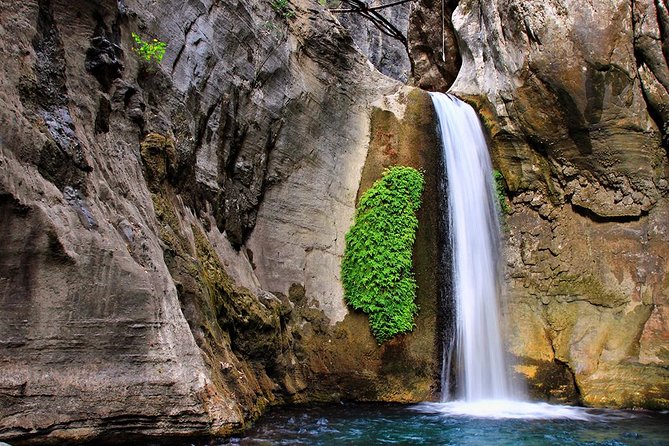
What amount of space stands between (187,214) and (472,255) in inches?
241

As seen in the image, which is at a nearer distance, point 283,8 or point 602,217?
point 602,217

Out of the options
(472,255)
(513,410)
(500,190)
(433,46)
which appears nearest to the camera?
(513,410)

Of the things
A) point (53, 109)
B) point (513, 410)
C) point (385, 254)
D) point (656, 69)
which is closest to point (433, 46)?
point (656, 69)

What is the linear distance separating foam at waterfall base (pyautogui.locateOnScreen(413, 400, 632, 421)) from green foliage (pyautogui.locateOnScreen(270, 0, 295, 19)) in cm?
852

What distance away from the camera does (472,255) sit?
11914 millimetres

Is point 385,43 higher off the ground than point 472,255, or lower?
higher

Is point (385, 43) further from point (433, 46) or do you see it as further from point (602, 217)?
point (602, 217)

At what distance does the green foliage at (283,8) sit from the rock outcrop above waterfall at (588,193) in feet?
16.1

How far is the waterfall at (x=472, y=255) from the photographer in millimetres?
10773

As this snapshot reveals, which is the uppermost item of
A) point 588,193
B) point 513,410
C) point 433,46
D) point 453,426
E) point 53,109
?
point 433,46

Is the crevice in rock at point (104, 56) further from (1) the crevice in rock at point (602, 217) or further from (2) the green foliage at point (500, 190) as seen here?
(1) the crevice in rock at point (602, 217)

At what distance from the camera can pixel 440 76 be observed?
17938 millimetres

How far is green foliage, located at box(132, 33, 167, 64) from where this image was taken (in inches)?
329

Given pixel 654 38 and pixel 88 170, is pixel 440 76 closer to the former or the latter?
pixel 654 38
